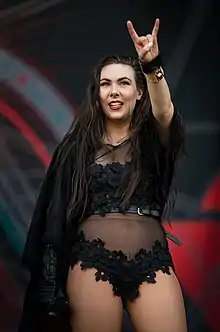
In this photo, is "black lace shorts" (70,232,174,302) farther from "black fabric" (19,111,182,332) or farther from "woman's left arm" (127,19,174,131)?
"woman's left arm" (127,19,174,131)

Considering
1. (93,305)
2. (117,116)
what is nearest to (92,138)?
(117,116)

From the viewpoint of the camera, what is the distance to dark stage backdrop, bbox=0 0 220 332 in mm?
3787

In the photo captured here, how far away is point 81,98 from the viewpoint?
384cm

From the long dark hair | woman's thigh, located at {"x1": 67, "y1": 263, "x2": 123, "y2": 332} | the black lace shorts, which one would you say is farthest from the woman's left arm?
woman's thigh, located at {"x1": 67, "y1": 263, "x2": 123, "y2": 332}

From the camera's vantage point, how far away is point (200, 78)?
3953 millimetres

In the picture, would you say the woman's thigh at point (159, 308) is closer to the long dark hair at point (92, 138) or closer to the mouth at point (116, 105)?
the long dark hair at point (92, 138)

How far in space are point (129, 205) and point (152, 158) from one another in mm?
210

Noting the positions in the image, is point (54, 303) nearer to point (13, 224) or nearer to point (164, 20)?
point (13, 224)

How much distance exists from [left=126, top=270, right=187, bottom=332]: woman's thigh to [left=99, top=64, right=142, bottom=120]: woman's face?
617 mm

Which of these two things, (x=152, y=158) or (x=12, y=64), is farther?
(x=12, y=64)

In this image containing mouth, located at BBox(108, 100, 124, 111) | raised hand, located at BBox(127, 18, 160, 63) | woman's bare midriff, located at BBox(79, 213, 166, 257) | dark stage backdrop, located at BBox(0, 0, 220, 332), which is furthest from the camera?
dark stage backdrop, located at BBox(0, 0, 220, 332)

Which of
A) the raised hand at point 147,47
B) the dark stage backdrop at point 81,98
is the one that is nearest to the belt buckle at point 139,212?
the raised hand at point 147,47

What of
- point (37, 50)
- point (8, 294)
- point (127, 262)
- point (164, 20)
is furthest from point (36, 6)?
point (127, 262)

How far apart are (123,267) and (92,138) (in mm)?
508
